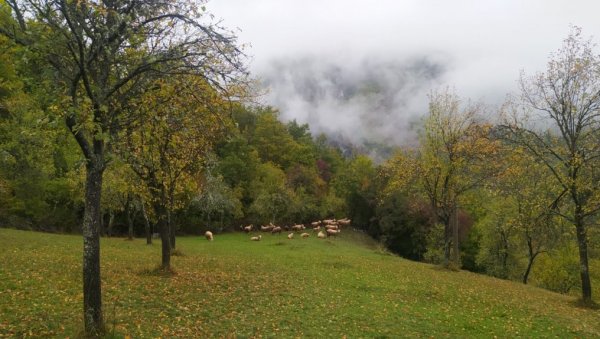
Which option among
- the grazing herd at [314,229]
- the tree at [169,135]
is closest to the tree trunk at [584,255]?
the tree at [169,135]

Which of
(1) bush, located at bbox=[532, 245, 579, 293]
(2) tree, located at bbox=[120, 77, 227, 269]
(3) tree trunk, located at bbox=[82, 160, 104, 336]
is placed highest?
(2) tree, located at bbox=[120, 77, 227, 269]

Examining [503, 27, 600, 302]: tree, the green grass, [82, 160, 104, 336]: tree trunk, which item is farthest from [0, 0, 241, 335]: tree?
[503, 27, 600, 302]: tree

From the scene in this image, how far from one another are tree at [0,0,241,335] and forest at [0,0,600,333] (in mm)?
43

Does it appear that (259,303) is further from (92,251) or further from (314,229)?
(314,229)

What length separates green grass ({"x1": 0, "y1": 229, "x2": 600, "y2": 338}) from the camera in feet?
35.8

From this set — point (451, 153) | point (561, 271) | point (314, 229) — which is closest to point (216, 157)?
point (451, 153)

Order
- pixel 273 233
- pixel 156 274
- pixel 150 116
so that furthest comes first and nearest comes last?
pixel 273 233
pixel 156 274
pixel 150 116

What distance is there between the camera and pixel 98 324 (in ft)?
29.8

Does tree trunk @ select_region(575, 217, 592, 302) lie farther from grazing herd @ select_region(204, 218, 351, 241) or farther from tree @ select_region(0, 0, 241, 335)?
grazing herd @ select_region(204, 218, 351, 241)

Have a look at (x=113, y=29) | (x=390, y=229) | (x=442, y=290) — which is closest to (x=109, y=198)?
(x=442, y=290)

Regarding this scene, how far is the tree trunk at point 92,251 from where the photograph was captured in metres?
8.94

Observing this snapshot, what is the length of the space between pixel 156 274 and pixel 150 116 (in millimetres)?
9790

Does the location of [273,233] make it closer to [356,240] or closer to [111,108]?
[356,240]

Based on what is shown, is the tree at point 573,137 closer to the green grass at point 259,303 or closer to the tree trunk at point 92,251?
the green grass at point 259,303
